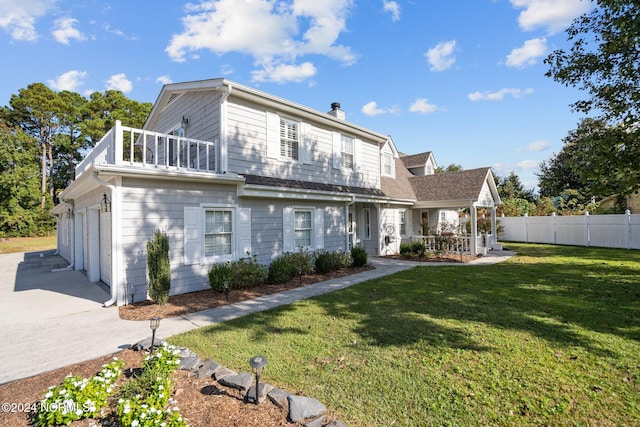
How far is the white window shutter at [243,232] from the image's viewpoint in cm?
900

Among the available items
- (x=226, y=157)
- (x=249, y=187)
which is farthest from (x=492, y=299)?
(x=226, y=157)

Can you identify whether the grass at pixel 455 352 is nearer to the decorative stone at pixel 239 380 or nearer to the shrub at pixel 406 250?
the decorative stone at pixel 239 380

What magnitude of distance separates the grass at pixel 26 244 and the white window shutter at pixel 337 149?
2444 centimetres

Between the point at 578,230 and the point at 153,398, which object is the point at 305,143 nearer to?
the point at 153,398

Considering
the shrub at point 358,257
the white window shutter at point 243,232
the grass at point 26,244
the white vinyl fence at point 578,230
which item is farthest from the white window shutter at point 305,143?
the grass at point 26,244

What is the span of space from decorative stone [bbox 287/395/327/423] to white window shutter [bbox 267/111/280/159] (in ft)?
26.7

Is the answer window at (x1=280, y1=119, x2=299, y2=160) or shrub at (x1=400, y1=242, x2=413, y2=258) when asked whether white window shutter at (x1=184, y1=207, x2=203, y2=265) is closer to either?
window at (x1=280, y1=119, x2=299, y2=160)

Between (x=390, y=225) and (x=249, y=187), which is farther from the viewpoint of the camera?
(x=390, y=225)

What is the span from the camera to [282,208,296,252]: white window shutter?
10.3 metres

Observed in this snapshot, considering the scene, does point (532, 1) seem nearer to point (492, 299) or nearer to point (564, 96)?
point (564, 96)

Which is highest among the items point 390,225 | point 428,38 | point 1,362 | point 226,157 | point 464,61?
point 428,38

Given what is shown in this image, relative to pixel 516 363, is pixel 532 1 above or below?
above

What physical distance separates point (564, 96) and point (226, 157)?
429 inches

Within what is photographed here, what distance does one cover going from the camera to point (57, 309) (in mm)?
6914
